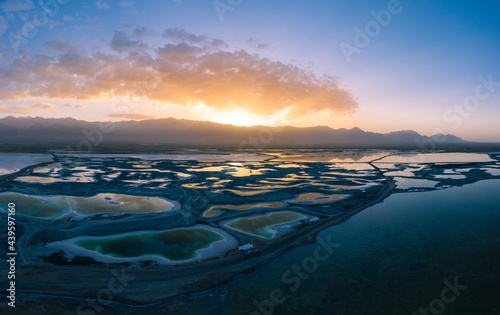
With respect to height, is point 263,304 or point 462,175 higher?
point 462,175

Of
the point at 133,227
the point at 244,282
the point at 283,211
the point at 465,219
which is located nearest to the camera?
the point at 244,282

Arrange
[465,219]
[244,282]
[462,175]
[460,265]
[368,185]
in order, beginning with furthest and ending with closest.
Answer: [462,175] < [368,185] < [465,219] < [460,265] < [244,282]

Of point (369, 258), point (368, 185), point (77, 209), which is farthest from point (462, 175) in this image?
point (77, 209)

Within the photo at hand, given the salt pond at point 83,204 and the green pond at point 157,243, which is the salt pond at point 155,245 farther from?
the salt pond at point 83,204

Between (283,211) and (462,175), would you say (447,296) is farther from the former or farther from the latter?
(462,175)

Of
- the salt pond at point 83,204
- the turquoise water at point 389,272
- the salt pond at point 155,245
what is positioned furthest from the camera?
the salt pond at point 83,204

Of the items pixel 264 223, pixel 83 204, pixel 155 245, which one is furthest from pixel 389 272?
pixel 83 204

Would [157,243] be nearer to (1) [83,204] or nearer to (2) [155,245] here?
(2) [155,245]

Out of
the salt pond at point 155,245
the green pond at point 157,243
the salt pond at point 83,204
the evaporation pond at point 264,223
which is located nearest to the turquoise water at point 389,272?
the evaporation pond at point 264,223
